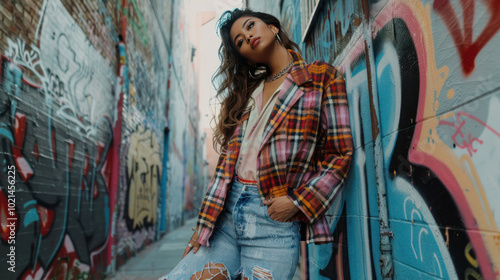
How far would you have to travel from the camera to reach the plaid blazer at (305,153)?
1.33 metres

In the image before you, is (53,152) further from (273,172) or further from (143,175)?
(143,175)

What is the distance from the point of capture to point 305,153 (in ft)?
4.67

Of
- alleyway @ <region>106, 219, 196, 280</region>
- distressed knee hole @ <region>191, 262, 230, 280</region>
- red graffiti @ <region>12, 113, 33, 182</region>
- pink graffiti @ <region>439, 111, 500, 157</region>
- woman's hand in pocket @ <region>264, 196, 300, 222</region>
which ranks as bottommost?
alleyway @ <region>106, 219, 196, 280</region>

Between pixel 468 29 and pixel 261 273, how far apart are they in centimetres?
105

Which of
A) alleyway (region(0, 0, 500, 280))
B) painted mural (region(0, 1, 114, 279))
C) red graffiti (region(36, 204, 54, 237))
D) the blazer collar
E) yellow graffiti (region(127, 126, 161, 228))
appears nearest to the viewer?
alleyway (region(0, 0, 500, 280))

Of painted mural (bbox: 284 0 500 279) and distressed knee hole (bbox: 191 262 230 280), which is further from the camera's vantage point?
distressed knee hole (bbox: 191 262 230 280)

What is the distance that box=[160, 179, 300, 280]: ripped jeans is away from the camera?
1.33 metres

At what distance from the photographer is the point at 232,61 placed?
193 cm

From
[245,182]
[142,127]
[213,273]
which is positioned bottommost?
[213,273]

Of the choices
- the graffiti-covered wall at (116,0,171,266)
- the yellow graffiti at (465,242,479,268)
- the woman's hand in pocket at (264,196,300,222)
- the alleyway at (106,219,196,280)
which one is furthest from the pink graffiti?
the graffiti-covered wall at (116,0,171,266)

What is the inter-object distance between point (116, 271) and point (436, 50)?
16.5 ft

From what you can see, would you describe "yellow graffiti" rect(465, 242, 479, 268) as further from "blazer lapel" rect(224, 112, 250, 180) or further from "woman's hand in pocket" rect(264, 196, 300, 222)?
"blazer lapel" rect(224, 112, 250, 180)

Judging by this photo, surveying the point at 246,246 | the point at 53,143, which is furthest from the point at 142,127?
the point at 246,246

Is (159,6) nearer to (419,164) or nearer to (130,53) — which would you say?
(130,53)
